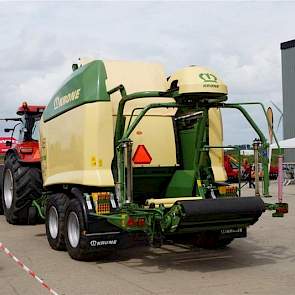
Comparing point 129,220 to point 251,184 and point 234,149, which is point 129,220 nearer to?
point 234,149

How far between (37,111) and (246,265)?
7.00 metres

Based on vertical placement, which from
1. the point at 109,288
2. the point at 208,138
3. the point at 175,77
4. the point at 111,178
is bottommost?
the point at 109,288

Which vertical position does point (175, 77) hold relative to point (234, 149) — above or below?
above

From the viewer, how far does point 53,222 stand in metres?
9.12

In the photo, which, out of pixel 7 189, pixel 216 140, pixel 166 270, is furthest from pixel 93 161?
pixel 7 189

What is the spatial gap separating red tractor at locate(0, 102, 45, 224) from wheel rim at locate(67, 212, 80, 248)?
356 centimetres

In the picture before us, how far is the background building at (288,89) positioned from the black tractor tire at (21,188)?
26.8m

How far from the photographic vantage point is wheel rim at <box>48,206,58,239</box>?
29.5ft

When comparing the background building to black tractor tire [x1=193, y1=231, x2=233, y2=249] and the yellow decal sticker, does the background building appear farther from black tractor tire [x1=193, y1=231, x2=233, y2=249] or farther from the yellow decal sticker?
the yellow decal sticker

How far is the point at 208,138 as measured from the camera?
28.2ft

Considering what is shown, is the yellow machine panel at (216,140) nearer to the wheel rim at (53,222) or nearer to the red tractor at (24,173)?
the wheel rim at (53,222)

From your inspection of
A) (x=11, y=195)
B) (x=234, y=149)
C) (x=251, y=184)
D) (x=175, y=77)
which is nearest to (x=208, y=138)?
(x=234, y=149)

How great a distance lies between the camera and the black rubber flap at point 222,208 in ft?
22.3

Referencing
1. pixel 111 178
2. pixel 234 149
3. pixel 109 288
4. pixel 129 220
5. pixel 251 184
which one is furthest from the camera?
pixel 251 184
